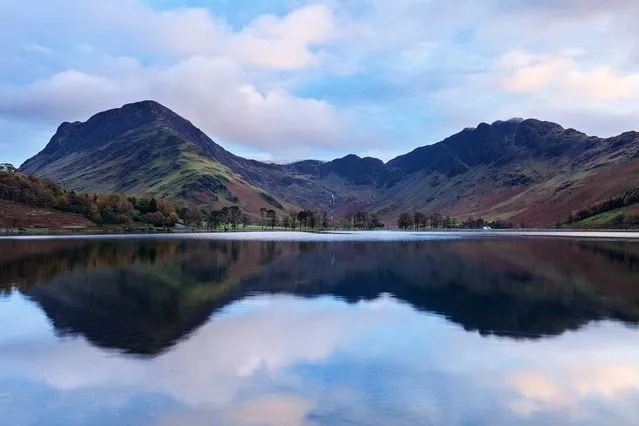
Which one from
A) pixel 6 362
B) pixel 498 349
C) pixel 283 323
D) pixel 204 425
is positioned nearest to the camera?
pixel 204 425

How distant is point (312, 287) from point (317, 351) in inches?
1081

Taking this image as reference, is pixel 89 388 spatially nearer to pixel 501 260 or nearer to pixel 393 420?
pixel 393 420

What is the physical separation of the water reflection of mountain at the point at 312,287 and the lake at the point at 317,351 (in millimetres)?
286

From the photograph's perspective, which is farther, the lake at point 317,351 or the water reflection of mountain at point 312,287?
the water reflection of mountain at point 312,287

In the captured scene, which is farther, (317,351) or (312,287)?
(312,287)

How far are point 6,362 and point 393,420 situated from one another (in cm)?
2045

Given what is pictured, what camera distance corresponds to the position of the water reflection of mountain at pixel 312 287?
36.6 m

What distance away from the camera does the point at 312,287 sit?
187 ft

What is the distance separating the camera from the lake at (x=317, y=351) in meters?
20.2

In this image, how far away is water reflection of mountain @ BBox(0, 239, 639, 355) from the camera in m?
36.6

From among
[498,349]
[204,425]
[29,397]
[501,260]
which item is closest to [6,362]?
[29,397]

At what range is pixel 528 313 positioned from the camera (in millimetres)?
40875

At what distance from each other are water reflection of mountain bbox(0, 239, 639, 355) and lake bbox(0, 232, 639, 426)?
11.2 inches

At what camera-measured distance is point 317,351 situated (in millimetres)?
29609
